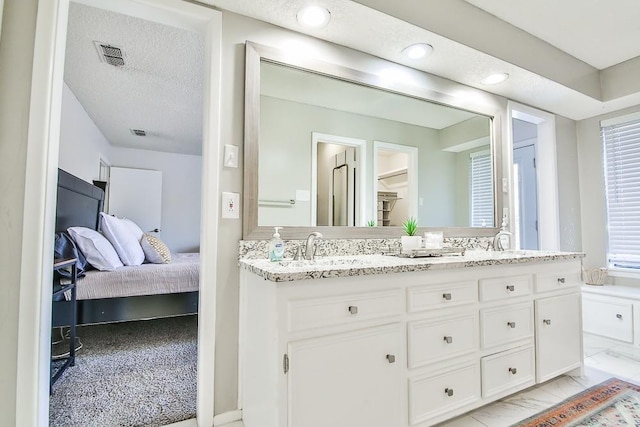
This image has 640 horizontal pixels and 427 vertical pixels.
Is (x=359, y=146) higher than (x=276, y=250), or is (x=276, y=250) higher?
(x=359, y=146)

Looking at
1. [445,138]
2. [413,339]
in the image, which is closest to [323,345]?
[413,339]

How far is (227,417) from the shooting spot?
1.49 m

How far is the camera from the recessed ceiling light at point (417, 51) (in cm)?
192

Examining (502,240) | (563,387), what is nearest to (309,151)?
(502,240)

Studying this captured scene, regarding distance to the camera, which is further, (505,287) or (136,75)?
(136,75)

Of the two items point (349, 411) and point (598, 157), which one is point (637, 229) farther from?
point (349, 411)

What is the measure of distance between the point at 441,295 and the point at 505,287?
1.70ft

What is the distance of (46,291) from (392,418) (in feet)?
5.14

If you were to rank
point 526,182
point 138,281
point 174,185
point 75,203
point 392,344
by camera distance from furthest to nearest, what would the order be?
1. point 174,185
2. point 526,182
3. point 75,203
4. point 138,281
5. point 392,344

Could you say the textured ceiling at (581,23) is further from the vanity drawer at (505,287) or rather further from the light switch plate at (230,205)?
the light switch plate at (230,205)

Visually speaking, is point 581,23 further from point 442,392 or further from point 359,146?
point 442,392

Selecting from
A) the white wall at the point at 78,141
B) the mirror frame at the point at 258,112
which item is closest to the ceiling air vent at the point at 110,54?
the white wall at the point at 78,141

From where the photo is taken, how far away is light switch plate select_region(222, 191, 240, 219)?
1.54 meters

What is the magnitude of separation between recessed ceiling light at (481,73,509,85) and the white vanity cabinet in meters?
1.46
